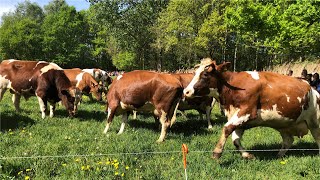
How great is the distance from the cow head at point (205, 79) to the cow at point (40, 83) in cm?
632

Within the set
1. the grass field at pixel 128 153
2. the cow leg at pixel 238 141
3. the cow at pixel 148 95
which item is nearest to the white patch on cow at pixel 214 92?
the cow leg at pixel 238 141

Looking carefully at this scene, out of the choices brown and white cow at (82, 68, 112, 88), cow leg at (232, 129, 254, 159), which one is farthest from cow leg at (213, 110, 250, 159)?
brown and white cow at (82, 68, 112, 88)

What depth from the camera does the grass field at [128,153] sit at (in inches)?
265

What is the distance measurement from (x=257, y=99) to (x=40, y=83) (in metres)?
8.49

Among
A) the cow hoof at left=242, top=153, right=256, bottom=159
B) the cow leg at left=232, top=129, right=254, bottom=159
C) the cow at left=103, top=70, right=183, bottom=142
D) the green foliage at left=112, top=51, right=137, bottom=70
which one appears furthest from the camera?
the green foliage at left=112, top=51, right=137, bottom=70

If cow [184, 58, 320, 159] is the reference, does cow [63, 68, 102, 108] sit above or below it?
below

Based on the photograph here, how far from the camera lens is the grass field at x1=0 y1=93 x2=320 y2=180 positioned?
673cm

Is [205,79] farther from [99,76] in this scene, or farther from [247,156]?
[99,76]

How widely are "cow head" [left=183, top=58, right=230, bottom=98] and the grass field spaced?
52.7 inches

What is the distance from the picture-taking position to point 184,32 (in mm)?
47125

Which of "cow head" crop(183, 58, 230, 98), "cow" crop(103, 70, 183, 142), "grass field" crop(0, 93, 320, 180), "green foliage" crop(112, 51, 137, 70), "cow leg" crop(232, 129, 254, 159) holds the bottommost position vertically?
"green foliage" crop(112, 51, 137, 70)

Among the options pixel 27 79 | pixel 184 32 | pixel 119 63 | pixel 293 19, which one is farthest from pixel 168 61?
pixel 27 79

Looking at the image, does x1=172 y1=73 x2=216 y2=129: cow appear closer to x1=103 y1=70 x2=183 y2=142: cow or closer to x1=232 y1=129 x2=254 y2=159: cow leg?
x1=103 y1=70 x2=183 y2=142: cow

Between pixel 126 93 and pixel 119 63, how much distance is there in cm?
6128
